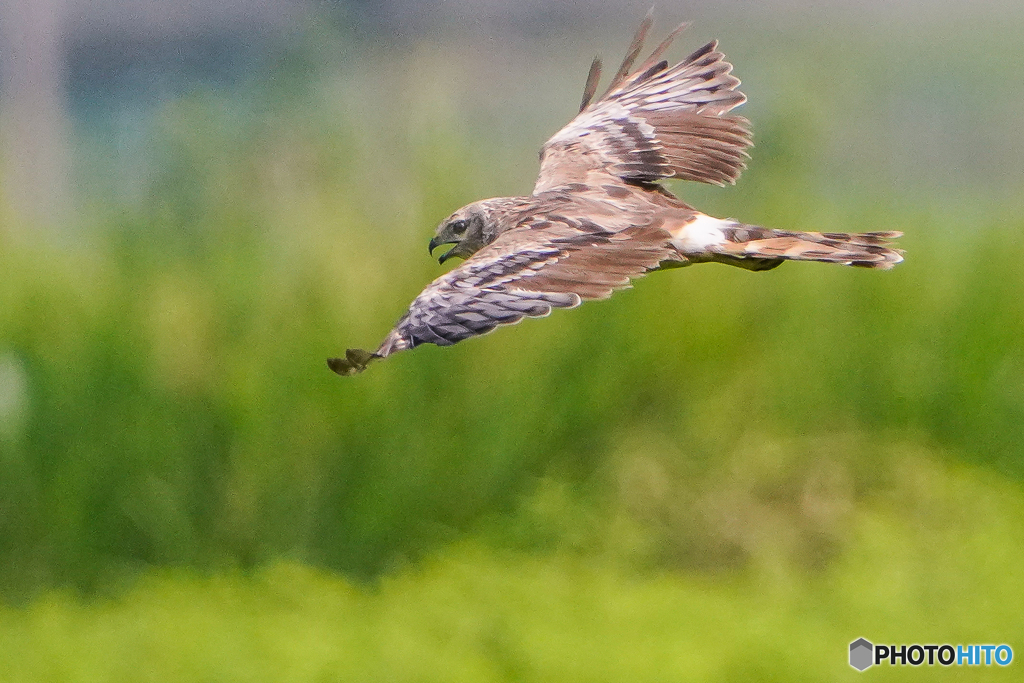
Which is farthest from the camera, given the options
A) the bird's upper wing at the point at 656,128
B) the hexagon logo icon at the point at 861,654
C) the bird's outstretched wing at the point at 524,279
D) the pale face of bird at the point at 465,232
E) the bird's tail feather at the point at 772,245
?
the hexagon logo icon at the point at 861,654

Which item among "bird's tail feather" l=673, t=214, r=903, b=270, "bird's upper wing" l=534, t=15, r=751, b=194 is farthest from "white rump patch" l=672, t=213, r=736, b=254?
"bird's upper wing" l=534, t=15, r=751, b=194

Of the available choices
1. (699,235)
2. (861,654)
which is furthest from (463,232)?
(861,654)

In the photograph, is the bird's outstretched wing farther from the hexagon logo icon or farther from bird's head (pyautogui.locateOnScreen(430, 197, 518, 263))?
the hexagon logo icon

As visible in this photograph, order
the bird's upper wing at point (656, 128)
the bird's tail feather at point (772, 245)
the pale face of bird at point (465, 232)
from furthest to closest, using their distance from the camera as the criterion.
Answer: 1. the bird's upper wing at point (656, 128)
2. the pale face of bird at point (465, 232)
3. the bird's tail feather at point (772, 245)

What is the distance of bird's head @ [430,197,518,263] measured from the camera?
2.28m

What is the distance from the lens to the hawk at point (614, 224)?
5.85ft

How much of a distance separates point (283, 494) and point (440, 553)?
0.45 m

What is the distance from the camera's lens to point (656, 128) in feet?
8.73

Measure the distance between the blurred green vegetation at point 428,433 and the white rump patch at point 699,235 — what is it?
29.2 inches

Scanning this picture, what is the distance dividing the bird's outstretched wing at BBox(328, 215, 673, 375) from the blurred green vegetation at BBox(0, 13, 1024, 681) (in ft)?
3.30
